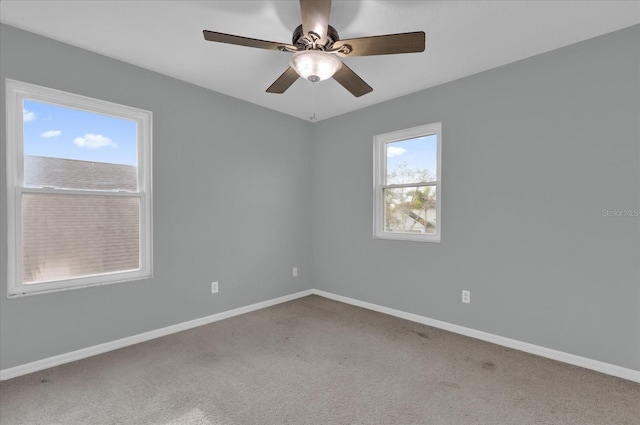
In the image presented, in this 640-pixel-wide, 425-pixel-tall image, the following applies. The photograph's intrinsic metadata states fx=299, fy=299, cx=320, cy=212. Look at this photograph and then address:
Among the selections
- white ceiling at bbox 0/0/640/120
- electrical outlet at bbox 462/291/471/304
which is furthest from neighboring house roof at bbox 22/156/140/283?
electrical outlet at bbox 462/291/471/304

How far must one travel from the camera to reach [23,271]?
2293 mm

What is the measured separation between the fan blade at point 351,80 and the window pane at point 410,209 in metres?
1.46

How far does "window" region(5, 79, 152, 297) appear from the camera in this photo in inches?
89.7

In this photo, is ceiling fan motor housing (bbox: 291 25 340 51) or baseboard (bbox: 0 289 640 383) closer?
ceiling fan motor housing (bbox: 291 25 340 51)

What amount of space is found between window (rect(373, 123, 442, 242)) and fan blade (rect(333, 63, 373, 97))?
1.20 m

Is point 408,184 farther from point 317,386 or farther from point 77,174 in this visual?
point 77,174

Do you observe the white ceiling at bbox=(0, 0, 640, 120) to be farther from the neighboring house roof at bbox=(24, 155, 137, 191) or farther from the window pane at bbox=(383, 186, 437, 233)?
the window pane at bbox=(383, 186, 437, 233)

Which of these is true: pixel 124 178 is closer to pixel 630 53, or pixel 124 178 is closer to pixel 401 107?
pixel 401 107

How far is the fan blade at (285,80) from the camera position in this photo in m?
2.27

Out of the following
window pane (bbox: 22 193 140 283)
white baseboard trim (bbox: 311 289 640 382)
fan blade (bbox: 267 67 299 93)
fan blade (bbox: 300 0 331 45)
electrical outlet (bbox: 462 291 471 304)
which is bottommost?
white baseboard trim (bbox: 311 289 640 382)

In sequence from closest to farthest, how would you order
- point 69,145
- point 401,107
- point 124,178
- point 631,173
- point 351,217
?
point 631,173
point 69,145
point 124,178
point 401,107
point 351,217

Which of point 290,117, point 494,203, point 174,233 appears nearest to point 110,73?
point 174,233

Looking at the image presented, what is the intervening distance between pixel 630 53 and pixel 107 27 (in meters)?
3.92

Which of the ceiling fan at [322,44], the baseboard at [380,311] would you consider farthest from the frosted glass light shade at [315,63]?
the baseboard at [380,311]
